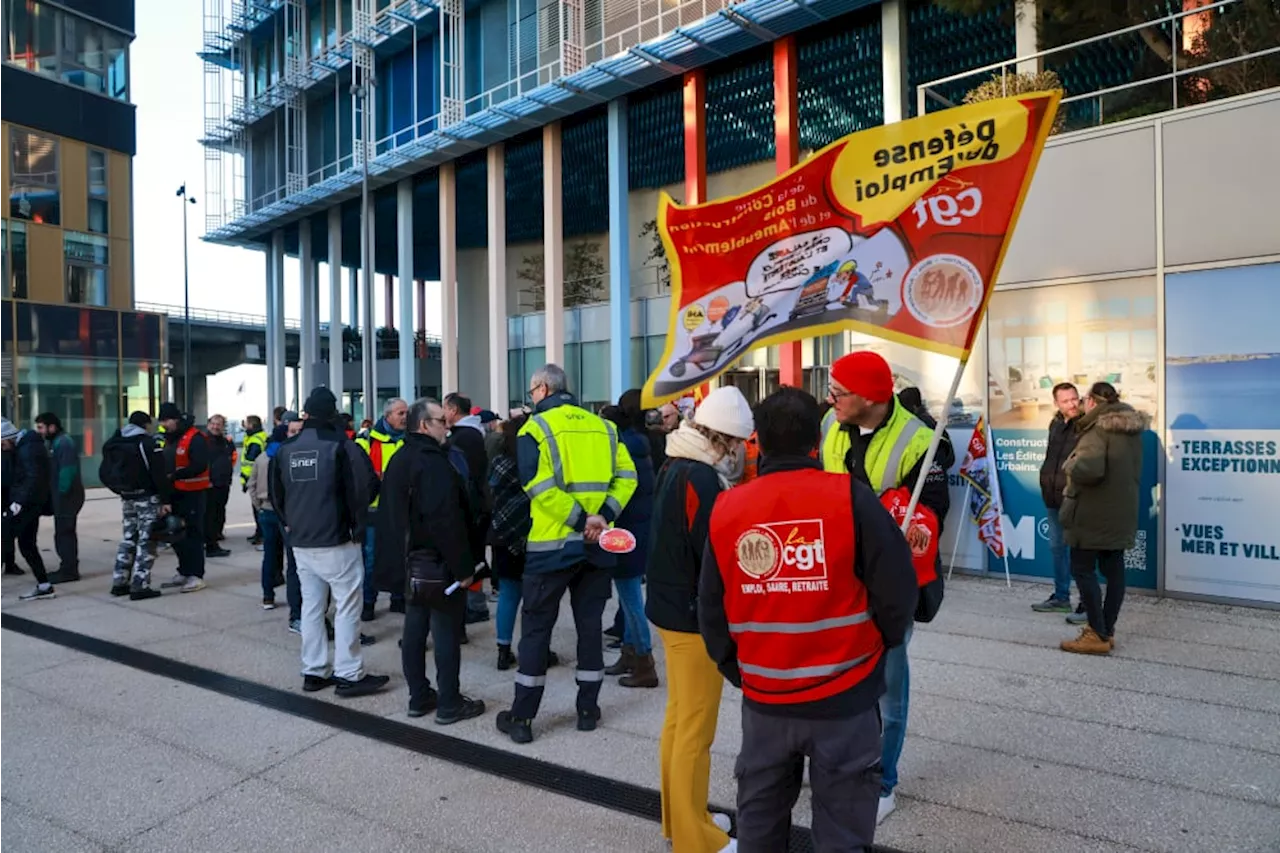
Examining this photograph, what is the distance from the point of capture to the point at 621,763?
4535 mm

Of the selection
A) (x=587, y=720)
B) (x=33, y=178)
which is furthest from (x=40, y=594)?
(x=33, y=178)

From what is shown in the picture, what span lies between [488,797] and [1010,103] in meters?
3.88

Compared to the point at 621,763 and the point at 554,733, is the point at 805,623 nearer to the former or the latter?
the point at 621,763

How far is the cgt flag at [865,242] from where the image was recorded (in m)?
3.60

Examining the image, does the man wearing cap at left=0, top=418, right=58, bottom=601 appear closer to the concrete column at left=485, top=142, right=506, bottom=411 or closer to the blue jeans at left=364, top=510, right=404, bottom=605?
the blue jeans at left=364, top=510, right=404, bottom=605

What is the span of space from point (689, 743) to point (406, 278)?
24.8 meters

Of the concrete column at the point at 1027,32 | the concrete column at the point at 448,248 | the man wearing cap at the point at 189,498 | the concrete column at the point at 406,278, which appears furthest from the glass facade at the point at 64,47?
the concrete column at the point at 1027,32

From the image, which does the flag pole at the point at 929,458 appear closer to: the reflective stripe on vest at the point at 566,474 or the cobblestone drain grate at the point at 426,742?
the cobblestone drain grate at the point at 426,742

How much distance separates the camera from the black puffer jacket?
23.9 feet

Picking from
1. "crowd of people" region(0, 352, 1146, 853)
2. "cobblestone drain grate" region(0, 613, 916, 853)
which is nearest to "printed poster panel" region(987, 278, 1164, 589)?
"crowd of people" region(0, 352, 1146, 853)

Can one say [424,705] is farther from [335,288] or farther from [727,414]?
[335,288]

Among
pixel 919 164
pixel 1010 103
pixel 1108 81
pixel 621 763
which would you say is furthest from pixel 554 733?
pixel 1108 81

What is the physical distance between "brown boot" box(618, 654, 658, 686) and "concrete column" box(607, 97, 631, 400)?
51.3 feet

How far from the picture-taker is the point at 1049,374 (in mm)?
8797
